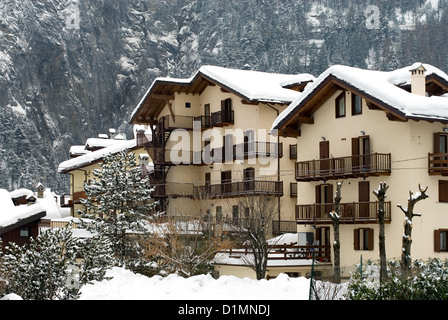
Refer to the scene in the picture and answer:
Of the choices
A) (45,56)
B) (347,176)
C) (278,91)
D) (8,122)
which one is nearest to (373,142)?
(347,176)

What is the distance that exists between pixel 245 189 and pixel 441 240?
1505cm

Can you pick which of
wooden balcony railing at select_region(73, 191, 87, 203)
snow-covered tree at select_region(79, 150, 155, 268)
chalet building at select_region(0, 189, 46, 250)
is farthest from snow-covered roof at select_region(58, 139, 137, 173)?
chalet building at select_region(0, 189, 46, 250)

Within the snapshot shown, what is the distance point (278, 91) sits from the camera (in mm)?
52594

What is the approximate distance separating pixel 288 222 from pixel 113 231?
12.7 meters

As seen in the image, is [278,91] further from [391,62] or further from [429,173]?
[391,62]

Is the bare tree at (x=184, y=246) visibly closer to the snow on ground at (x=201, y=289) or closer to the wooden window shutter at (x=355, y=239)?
the wooden window shutter at (x=355, y=239)

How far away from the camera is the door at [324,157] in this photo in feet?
141

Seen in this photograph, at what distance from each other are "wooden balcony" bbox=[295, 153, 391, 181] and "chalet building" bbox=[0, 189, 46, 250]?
14169 mm

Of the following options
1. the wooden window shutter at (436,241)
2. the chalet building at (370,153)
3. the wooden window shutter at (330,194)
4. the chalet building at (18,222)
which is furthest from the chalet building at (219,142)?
the wooden window shutter at (436,241)

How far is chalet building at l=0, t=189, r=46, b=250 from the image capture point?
135ft

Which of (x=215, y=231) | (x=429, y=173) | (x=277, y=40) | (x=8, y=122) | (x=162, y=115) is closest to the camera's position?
(x=429, y=173)

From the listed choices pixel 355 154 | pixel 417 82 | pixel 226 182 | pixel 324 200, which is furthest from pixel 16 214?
pixel 417 82

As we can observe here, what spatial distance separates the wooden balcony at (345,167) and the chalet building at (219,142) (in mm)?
3904

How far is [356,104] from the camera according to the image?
42.5 metres
